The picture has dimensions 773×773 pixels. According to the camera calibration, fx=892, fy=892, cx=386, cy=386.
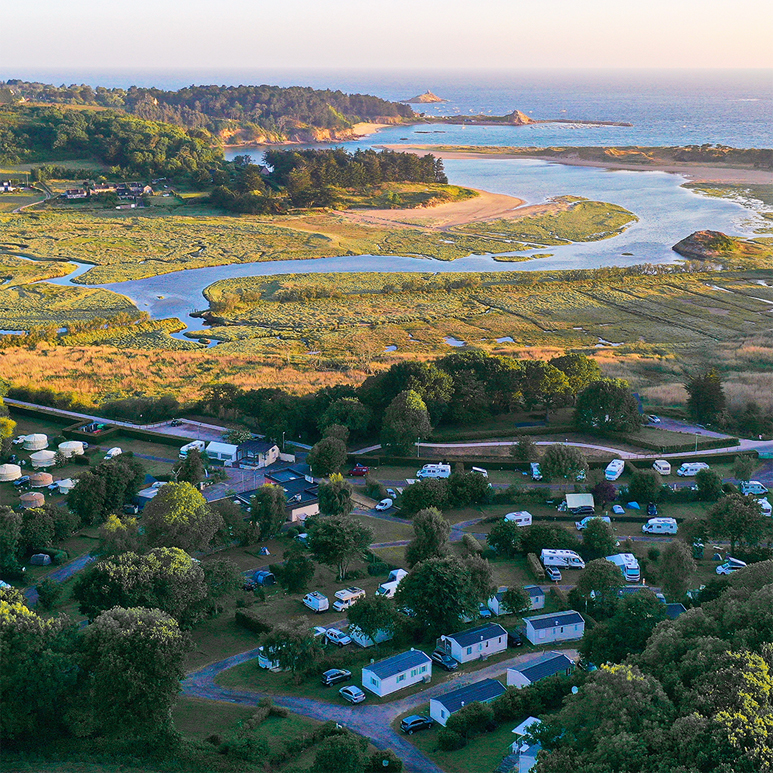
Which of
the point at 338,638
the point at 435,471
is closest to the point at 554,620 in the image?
the point at 338,638

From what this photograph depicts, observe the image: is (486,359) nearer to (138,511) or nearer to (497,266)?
(138,511)

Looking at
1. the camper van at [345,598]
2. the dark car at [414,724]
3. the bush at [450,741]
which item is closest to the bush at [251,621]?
the camper van at [345,598]

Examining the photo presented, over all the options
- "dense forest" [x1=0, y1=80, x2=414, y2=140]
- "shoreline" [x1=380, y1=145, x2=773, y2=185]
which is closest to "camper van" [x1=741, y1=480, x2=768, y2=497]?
"shoreline" [x1=380, y1=145, x2=773, y2=185]

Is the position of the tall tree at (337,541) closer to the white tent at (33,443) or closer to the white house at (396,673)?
the white house at (396,673)

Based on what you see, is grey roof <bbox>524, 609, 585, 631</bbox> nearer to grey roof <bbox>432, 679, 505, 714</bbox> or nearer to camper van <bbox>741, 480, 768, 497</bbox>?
grey roof <bbox>432, 679, 505, 714</bbox>

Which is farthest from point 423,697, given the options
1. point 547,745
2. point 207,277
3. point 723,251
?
point 723,251

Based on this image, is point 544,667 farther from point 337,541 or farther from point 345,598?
point 337,541
